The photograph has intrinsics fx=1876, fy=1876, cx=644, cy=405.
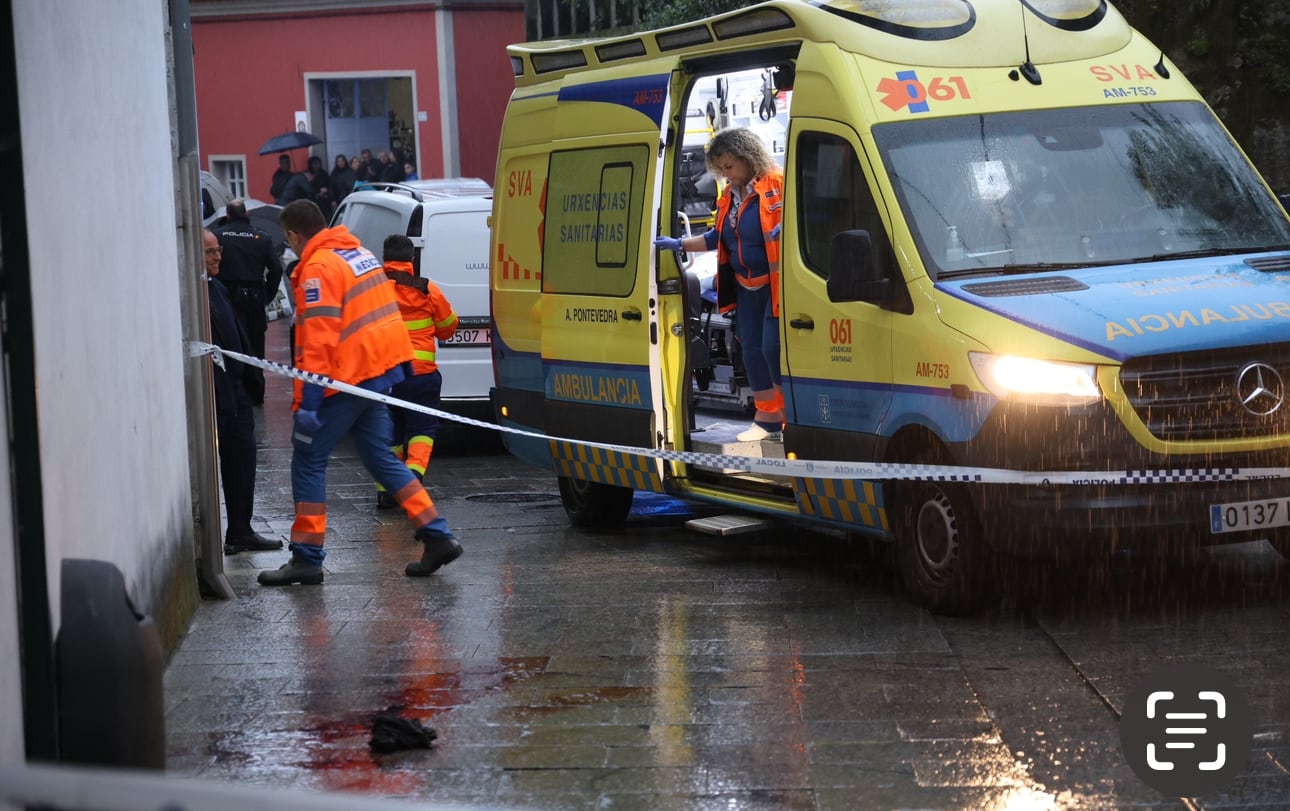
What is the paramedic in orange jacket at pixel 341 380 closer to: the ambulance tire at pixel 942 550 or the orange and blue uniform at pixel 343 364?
the orange and blue uniform at pixel 343 364

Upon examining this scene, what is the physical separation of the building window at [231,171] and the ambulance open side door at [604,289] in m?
26.8

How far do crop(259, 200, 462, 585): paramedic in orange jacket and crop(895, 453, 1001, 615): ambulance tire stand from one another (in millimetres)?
2450

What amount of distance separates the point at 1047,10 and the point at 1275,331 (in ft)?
7.16

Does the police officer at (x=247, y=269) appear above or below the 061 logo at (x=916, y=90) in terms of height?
below

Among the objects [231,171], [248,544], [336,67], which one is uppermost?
[336,67]

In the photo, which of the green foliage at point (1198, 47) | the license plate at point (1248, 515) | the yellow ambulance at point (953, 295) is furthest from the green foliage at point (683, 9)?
the license plate at point (1248, 515)

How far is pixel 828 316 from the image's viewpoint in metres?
8.33

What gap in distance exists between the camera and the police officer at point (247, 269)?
15.0 meters

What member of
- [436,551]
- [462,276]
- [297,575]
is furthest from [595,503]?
[462,276]

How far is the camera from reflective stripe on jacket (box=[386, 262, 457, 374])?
11562mm

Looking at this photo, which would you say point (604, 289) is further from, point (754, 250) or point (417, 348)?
point (417, 348)

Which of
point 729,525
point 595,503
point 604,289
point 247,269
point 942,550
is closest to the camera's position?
point 942,550

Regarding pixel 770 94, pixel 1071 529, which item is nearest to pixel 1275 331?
pixel 1071 529

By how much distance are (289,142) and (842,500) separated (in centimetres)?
2556
